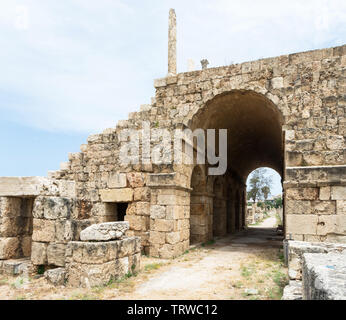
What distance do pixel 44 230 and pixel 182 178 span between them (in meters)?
3.96

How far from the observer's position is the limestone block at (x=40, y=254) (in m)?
5.59

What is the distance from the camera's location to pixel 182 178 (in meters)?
8.30

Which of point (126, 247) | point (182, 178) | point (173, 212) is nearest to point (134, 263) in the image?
point (126, 247)

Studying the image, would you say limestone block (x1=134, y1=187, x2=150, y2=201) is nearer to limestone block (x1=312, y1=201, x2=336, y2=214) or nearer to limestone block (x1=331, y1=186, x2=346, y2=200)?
limestone block (x1=312, y1=201, x2=336, y2=214)

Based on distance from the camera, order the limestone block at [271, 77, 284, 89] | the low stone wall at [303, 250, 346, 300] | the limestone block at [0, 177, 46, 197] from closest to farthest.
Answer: the low stone wall at [303, 250, 346, 300] < the limestone block at [0, 177, 46, 197] < the limestone block at [271, 77, 284, 89]

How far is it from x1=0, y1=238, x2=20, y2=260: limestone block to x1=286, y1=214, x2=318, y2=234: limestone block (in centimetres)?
612

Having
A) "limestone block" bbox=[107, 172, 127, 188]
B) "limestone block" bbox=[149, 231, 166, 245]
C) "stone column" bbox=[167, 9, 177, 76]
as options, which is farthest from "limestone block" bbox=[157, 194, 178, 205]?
"stone column" bbox=[167, 9, 177, 76]

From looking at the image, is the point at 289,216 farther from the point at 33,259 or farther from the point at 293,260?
the point at 33,259

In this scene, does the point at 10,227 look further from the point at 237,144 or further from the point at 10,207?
the point at 237,144

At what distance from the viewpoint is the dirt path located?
4.43m

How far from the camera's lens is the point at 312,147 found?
274 inches
